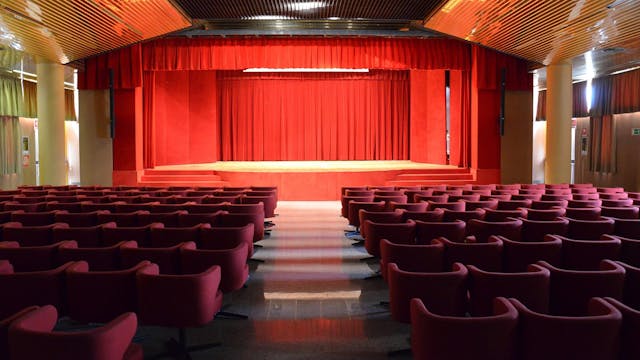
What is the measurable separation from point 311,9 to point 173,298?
36.5 ft

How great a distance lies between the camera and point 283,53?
15227 mm

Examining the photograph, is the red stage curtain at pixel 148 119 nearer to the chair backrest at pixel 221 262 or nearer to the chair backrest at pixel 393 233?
the chair backrest at pixel 393 233

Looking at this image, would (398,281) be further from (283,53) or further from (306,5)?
(283,53)

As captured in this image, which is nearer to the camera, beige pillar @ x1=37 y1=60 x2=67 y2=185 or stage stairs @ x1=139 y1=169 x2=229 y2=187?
beige pillar @ x1=37 y1=60 x2=67 y2=185

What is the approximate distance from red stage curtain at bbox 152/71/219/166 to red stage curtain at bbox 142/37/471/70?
3.10m

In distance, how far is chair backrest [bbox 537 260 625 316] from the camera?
3.40 metres

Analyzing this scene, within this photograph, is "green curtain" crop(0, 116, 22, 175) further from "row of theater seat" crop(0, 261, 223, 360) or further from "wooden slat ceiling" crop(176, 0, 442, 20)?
"row of theater seat" crop(0, 261, 223, 360)

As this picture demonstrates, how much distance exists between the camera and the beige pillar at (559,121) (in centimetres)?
1435

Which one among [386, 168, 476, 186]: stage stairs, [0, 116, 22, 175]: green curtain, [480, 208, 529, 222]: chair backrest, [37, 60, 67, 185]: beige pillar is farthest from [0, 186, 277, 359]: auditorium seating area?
[0, 116, 22, 175]: green curtain

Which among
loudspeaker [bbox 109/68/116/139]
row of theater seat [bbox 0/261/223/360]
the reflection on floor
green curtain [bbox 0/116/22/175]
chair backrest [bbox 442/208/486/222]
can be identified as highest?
loudspeaker [bbox 109/68/116/139]

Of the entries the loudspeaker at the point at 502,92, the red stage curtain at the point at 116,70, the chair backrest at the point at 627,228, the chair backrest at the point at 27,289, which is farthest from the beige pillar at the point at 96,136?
the chair backrest at the point at 627,228

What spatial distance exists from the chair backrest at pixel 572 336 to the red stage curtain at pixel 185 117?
16709 millimetres

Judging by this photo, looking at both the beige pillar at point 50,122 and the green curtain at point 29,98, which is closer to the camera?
the beige pillar at point 50,122

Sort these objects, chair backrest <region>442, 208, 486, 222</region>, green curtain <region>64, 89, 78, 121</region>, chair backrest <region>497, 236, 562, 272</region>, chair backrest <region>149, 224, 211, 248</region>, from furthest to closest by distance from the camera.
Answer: green curtain <region>64, 89, 78, 121</region> → chair backrest <region>442, 208, 486, 222</region> → chair backrest <region>149, 224, 211, 248</region> → chair backrest <region>497, 236, 562, 272</region>
